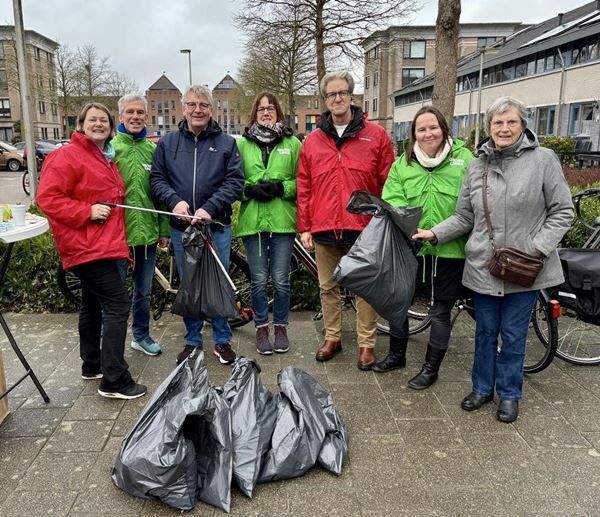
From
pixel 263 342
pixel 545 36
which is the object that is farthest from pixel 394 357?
pixel 545 36

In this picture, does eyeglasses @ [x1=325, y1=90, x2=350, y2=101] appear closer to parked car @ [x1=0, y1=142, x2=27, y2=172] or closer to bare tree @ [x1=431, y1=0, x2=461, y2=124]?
bare tree @ [x1=431, y1=0, x2=461, y2=124]

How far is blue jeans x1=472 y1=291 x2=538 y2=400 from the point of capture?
3088 mm

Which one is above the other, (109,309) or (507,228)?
(507,228)

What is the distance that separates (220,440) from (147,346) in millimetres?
1895

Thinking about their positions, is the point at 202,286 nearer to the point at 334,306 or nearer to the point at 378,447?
the point at 334,306

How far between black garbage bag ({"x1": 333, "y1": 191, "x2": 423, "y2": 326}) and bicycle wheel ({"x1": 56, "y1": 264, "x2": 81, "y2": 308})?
275 centimetres

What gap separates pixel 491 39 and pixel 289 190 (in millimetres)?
59582

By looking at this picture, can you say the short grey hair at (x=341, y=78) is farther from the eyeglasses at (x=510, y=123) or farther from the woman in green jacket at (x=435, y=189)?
the eyeglasses at (x=510, y=123)

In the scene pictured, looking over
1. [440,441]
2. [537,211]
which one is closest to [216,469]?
[440,441]

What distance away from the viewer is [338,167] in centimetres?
365

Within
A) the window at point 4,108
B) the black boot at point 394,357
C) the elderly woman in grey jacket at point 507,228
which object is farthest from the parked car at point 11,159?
the window at point 4,108

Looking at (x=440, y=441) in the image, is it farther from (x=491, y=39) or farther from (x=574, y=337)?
(x=491, y=39)

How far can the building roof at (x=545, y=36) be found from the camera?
2553 centimetres

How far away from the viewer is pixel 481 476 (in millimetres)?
2633
